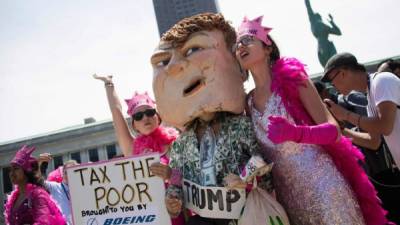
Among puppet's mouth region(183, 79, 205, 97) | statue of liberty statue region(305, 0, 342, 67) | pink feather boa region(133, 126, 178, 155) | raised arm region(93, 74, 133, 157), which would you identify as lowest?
statue of liberty statue region(305, 0, 342, 67)

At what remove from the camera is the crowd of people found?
2223 millimetres

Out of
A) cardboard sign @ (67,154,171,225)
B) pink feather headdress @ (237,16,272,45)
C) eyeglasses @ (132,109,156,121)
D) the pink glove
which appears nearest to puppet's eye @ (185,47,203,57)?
pink feather headdress @ (237,16,272,45)

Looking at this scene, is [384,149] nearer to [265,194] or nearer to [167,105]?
[265,194]

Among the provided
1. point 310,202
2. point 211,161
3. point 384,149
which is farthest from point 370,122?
point 211,161

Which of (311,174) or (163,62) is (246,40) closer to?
Result: (163,62)

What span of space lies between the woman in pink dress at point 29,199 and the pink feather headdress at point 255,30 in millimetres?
2714

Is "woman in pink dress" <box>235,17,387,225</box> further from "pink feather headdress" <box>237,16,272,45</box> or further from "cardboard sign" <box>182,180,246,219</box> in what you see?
"cardboard sign" <box>182,180,246,219</box>

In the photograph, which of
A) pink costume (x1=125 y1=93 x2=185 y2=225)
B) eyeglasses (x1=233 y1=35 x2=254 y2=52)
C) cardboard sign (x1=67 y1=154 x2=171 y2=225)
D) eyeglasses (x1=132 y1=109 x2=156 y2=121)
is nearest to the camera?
eyeglasses (x1=233 y1=35 x2=254 y2=52)

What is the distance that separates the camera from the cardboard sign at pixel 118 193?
2658 millimetres

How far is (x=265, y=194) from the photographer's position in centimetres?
225

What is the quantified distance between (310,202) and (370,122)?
2.69 feet

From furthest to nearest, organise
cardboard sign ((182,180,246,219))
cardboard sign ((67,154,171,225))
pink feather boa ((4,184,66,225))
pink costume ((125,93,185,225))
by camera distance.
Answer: pink feather boa ((4,184,66,225)) → pink costume ((125,93,185,225)) → cardboard sign ((67,154,171,225)) → cardboard sign ((182,180,246,219))

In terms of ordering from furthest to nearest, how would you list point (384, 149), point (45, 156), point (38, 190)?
point (45, 156), point (38, 190), point (384, 149)

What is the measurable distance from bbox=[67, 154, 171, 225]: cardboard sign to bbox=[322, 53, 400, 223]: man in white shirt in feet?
4.20
